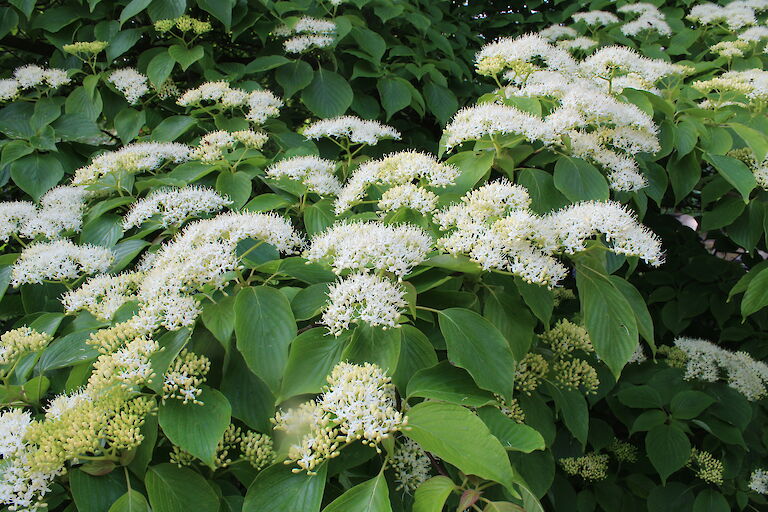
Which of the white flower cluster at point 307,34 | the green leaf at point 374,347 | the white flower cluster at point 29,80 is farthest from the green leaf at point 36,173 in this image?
the green leaf at point 374,347

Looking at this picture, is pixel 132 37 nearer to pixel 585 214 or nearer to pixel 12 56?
pixel 12 56

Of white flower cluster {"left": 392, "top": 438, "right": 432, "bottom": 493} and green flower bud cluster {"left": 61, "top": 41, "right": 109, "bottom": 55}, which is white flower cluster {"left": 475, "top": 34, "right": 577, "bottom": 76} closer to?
white flower cluster {"left": 392, "top": 438, "right": 432, "bottom": 493}

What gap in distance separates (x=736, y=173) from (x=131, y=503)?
211 cm

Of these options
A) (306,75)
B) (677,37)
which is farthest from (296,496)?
(677,37)

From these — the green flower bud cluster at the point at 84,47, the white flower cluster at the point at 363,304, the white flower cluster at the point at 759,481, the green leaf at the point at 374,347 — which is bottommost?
the white flower cluster at the point at 759,481

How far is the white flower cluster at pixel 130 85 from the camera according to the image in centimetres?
256

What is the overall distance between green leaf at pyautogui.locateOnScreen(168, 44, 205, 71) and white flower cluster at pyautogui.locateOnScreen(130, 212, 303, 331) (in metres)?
1.67

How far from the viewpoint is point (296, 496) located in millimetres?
865

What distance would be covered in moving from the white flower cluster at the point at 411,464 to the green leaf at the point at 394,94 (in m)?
1.97

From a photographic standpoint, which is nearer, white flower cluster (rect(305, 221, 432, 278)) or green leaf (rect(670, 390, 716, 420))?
white flower cluster (rect(305, 221, 432, 278))

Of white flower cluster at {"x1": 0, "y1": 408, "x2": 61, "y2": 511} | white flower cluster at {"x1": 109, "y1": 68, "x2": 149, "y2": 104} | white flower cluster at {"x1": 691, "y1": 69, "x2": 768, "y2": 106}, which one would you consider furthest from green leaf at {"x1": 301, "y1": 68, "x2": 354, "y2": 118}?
white flower cluster at {"x1": 0, "y1": 408, "x2": 61, "y2": 511}

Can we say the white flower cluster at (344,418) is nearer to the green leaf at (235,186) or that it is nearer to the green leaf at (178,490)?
the green leaf at (178,490)

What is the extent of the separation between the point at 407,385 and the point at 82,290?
0.91 meters

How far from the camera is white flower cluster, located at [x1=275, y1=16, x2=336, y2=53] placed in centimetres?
268
